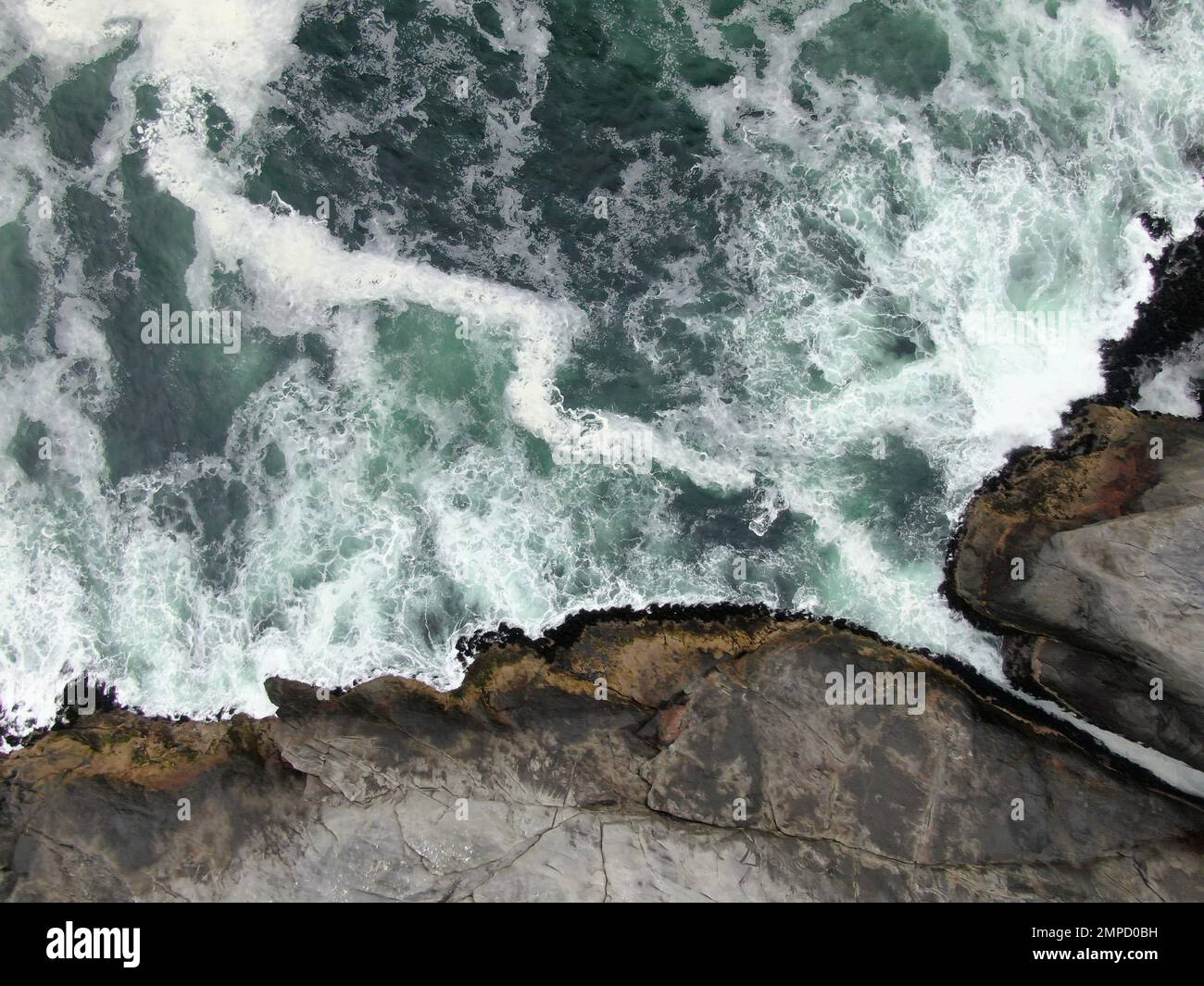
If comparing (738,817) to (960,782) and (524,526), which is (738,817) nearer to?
(960,782)

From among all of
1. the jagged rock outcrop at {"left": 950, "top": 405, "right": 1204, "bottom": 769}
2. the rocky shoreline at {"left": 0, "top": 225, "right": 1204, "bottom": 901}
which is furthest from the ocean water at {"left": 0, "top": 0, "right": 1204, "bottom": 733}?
the rocky shoreline at {"left": 0, "top": 225, "right": 1204, "bottom": 901}

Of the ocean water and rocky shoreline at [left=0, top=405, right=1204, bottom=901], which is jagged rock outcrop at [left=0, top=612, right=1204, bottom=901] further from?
the ocean water

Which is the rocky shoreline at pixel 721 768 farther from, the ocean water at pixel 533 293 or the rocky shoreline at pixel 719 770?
the ocean water at pixel 533 293


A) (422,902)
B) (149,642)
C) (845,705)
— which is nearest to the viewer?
(422,902)

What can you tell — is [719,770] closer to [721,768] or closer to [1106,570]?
[721,768]

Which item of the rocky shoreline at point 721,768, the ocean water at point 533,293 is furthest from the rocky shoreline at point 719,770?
the ocean water at point 533,293

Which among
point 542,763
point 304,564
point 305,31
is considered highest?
point 305,31

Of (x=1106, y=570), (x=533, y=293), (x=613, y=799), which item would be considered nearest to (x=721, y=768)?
(x=613, y=799)

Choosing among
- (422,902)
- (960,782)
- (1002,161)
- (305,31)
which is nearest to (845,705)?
(960,782)
